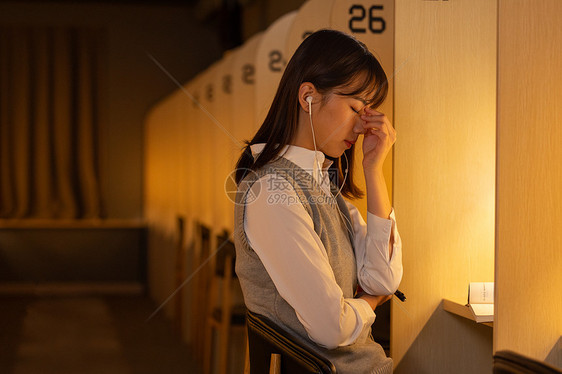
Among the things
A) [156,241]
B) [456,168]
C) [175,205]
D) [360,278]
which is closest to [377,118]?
[360,278]

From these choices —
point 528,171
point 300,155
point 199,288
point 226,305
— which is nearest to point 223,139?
point 226,305

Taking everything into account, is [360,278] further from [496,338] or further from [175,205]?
[175,205]

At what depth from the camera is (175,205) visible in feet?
15.7

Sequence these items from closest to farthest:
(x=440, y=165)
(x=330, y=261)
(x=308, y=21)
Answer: (x=330, y=261) → (x=440, y=165) → (x=308, y=21)

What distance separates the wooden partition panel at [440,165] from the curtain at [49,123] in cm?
504

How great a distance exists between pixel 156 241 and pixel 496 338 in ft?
14.9

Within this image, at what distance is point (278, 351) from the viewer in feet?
3.99

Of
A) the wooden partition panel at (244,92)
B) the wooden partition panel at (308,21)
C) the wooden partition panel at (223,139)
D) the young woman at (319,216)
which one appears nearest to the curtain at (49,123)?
the wooden partition panel at (223,139)

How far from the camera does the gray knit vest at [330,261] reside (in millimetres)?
1268

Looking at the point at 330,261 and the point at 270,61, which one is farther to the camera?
the point at 270,61

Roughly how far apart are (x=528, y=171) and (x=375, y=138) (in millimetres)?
320

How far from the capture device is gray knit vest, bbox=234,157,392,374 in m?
1.27

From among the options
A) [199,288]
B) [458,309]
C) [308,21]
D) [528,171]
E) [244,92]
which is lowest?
[199,288]

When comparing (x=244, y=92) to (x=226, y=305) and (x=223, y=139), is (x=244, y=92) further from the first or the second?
(x=226, y=305)
